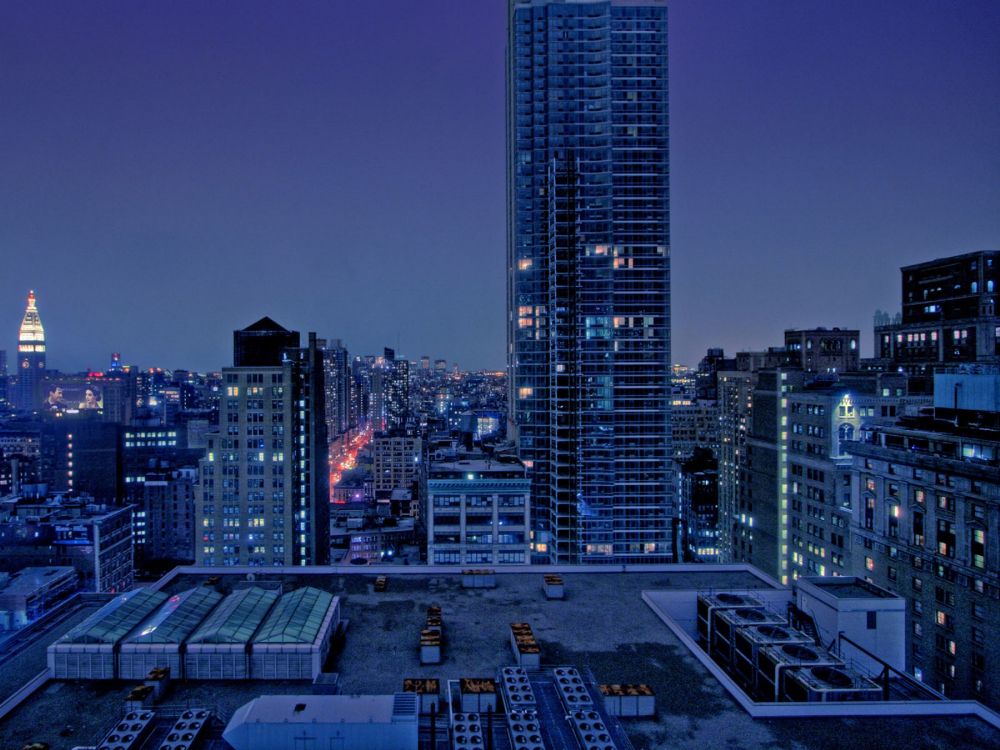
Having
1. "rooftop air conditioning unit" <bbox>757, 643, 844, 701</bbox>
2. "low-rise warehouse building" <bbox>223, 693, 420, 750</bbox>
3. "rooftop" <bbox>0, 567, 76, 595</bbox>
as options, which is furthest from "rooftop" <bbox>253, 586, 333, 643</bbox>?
"rooftop" <bbox>0, 567, 76, 595</bbox>

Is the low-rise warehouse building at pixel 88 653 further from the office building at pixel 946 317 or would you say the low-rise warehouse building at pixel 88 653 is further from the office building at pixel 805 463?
the office building at pixel 946 317

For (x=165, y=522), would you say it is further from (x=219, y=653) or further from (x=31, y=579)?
(x=219, y=653)

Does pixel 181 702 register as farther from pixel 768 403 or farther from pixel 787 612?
pixel 768 403

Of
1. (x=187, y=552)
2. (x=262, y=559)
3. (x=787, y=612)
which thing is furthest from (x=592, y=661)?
(x=187, y=552)

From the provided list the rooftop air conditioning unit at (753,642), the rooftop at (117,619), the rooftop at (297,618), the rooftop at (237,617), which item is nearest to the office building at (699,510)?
the rooftop air conditioning unit at (753,642)

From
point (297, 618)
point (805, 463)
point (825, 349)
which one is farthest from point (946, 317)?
point (297, 618)

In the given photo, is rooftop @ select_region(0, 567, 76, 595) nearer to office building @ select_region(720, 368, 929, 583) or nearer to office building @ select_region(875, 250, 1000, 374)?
office building @ select_region(720, 368, 929, 583)
